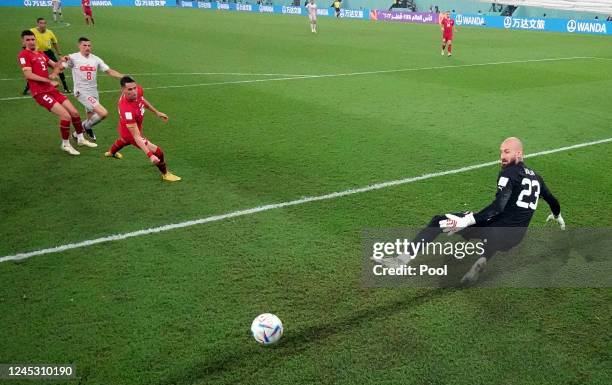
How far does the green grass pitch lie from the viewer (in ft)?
14.4

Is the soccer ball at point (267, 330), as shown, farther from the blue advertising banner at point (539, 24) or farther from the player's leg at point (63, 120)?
the blue advertising banner at point (539, 24)

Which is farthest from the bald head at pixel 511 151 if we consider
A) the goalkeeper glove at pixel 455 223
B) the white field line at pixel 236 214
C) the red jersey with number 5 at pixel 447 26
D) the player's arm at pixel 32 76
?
the red jersey with number 5 at pixel 447 26

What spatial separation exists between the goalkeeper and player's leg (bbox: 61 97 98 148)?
23.5ft

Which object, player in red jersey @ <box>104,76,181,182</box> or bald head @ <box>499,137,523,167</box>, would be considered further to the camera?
player in red jersey @ <box>104,76,181,182</box>

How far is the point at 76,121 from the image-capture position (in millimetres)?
9961

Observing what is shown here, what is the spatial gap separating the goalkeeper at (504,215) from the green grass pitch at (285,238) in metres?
0.52

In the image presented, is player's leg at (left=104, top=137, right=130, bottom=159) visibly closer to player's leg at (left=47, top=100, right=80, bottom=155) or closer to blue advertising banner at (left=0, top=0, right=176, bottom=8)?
player's leg at (left=47, top=100, right=80, bottom=155)

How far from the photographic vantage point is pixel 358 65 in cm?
2045

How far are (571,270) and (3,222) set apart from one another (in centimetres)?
696

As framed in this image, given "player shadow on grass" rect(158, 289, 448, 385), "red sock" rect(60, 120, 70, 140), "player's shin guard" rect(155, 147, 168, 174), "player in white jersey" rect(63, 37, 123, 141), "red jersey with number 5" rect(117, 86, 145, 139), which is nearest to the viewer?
"player shadow on grass" rect(158, 289, 448, 385)

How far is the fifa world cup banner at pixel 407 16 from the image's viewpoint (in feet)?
145

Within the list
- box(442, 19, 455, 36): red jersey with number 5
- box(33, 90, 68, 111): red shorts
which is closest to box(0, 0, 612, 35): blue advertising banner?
box(442, 19, 455, 36): red jersey with number 5

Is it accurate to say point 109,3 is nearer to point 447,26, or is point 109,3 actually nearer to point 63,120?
point 447,26

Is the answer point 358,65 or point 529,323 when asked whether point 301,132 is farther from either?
point 358,65
